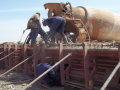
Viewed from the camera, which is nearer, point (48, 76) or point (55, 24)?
point (48, 76)

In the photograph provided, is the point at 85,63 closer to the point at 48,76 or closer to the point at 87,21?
the point at 48,76

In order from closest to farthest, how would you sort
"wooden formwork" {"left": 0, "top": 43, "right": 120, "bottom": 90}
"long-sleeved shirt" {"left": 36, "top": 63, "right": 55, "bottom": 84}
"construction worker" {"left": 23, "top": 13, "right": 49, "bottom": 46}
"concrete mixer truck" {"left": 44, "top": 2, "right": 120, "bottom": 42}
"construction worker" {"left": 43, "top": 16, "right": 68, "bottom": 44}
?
"wooden formwork" {"left": 0, "top": 43, "right": 120, "bottom": 90} < "long-sleeved shirt" {"left": 36, "top": 63, "right": 55, "bottom": 84} < "construction worker" {"left": 43, "top": 16, "right": 68, "bottom": 44} < "construction worker" {"left": 23, "top": 13, "right": 49, "bottom": 46} < "concrete mixer truck" {"left": 44, "top": 2, "right": 120, "bottom": 42}

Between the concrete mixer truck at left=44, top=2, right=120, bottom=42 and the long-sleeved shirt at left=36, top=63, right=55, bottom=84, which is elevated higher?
the concrete mixer truck at left=44, top=2, right=120, bottom=42

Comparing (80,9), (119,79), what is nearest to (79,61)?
(119,79)

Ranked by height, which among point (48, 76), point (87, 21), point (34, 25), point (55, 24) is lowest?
point (48, 76)

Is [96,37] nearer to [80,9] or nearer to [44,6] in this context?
[80,9]

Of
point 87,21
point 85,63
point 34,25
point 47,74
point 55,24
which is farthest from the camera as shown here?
point 87,21

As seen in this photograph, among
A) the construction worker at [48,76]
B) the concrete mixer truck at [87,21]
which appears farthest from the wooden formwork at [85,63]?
the concrete mixer truck at [87,21]

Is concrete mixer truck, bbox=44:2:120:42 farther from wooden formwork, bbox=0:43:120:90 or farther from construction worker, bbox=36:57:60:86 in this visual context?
construction worker, bbox=36:57:60:86

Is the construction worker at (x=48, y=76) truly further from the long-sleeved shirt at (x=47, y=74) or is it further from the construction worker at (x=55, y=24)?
the construction worker at (x=55, y=24)

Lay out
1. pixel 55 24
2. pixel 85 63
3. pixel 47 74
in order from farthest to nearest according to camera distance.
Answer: pixel 55 24
pixel 47 74
pixel 85 63

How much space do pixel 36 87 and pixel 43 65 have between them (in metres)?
0.84

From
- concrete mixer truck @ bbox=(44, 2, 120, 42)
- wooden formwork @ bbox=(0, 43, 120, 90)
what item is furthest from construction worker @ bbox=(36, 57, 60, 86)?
concrete mixer truck @ bbox=(44, 2, 120, 42)

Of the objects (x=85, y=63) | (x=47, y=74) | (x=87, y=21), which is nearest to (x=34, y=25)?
(x=87, y=21)
